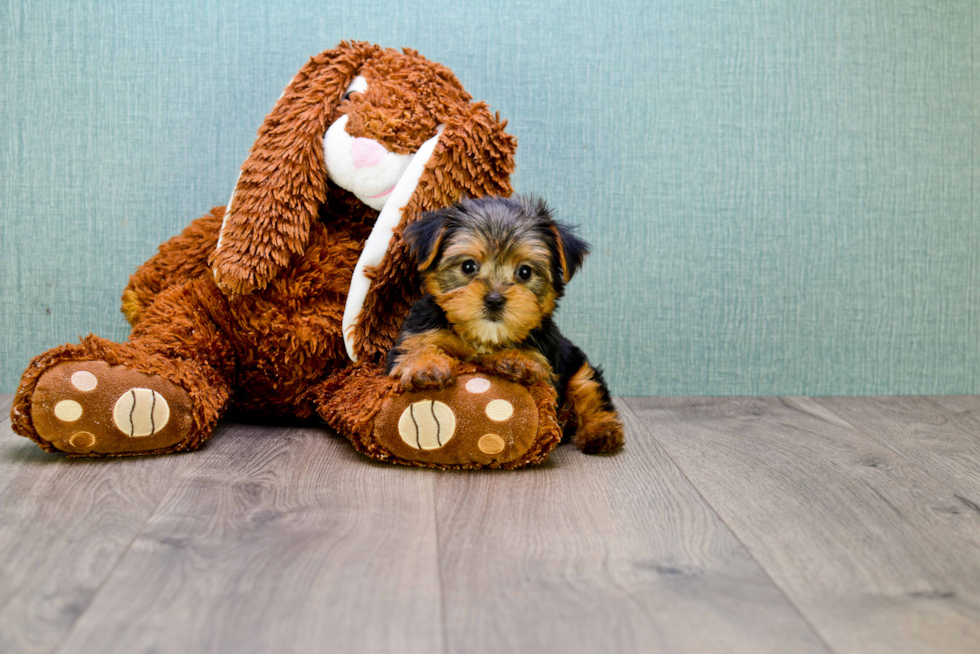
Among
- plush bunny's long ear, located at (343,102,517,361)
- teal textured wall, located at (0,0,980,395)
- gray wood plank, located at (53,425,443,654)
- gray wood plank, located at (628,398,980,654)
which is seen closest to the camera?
gray wood plank, located at (53,425,443,654)

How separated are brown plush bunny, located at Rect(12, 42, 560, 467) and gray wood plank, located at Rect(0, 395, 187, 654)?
10 centimetres

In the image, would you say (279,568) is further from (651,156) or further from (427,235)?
(651,156)

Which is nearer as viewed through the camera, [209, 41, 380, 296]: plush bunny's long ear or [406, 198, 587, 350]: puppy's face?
[406, 198, 587, 350]: puppy's face

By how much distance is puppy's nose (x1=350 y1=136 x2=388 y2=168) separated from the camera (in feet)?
7.41

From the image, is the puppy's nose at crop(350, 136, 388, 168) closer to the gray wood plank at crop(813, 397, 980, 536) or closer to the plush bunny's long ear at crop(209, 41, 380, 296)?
the plush bunny's long ear at crop(209, 41, 380, 296)

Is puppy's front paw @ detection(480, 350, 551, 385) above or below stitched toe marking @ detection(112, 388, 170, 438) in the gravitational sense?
above

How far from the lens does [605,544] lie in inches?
63.3

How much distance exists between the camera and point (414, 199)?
2.19 m

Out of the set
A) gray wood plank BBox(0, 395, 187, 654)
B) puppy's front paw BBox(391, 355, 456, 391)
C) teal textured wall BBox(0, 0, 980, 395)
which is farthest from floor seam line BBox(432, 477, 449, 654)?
teal textured wall BBox(0, 0, 980, 395)

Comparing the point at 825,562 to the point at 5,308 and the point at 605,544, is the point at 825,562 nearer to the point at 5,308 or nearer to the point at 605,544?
the point at 605,544

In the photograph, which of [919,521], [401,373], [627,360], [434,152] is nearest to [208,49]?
[434,152]

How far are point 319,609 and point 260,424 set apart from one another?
4.20ft

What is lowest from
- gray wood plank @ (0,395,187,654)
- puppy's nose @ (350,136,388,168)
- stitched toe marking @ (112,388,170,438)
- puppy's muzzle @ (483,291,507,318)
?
gray wood plank @ (0,395,187,654)

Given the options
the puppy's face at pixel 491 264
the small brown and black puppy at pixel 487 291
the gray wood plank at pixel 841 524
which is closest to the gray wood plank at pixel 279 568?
the small brown and black puppy at pixel 487 291
